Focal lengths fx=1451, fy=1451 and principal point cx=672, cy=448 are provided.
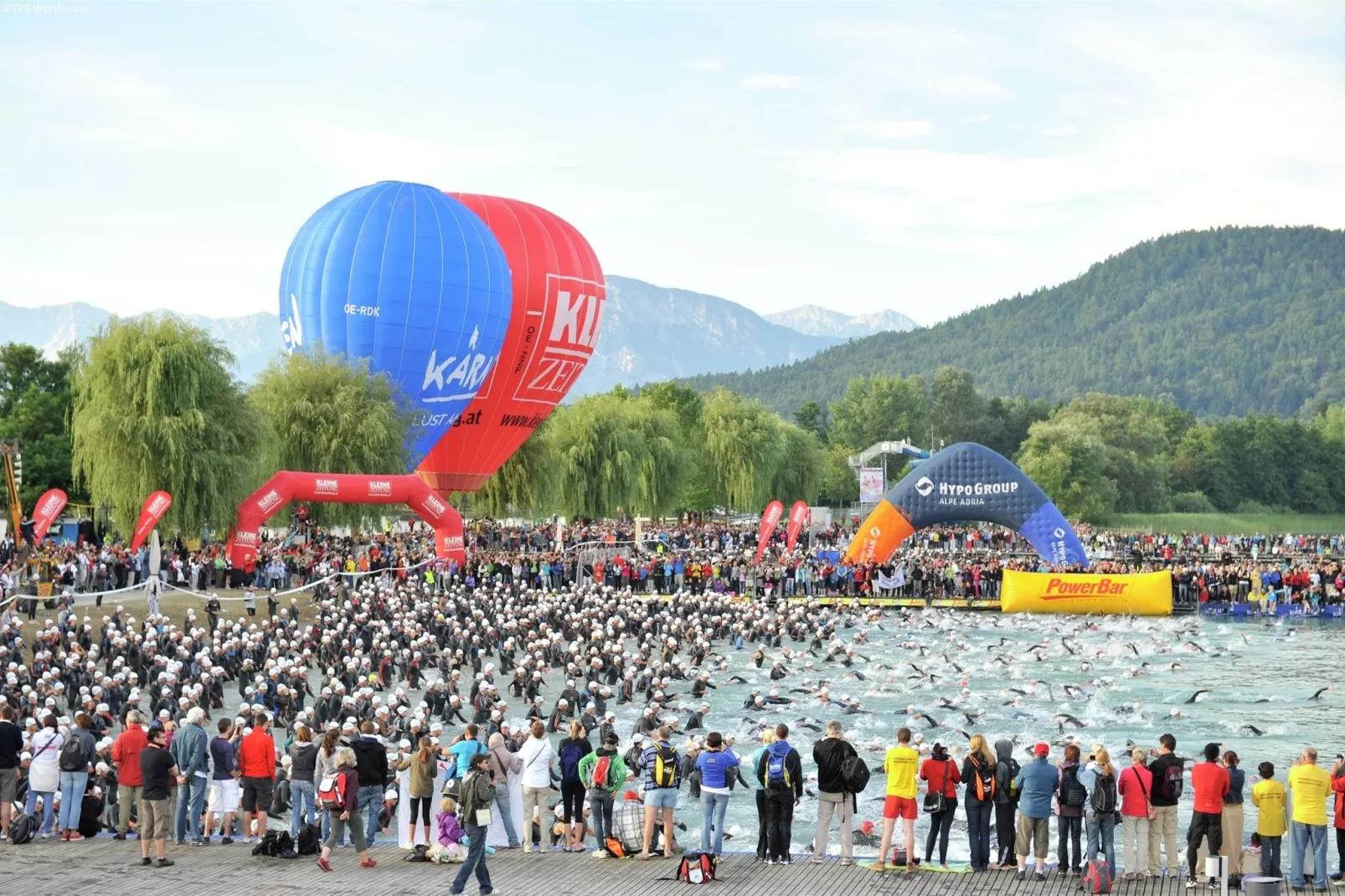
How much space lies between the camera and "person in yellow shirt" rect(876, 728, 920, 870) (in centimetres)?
1614

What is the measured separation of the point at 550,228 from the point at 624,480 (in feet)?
57.7

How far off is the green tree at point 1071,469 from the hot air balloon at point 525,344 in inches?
2276

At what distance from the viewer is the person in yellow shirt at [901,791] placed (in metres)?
16.1

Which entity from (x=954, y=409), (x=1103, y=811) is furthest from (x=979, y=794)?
(x=954, y=409)

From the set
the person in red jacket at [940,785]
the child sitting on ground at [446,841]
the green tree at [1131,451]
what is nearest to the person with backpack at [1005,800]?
the person in red jacket at [940,785]

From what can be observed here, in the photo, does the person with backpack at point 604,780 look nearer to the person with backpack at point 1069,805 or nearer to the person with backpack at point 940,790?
the person with backpack at point 940,790

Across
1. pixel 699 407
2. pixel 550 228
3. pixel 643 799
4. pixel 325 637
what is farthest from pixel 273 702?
pixel 699 407

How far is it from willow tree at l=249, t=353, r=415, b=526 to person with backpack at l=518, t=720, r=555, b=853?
128ft

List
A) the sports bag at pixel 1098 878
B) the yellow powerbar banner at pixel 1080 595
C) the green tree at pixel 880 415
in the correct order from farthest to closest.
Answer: the green tree at pixel 880 415, the yellow powerbar banner at pixel 1080 595, the sports bag at pixel 1098 878

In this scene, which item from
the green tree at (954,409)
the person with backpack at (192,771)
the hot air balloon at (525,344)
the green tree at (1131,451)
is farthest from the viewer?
the green tree at (954,409)

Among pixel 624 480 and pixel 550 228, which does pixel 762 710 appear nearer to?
pixel 550 228

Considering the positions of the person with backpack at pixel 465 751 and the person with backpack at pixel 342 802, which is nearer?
the person with backpack at pixel 342 802

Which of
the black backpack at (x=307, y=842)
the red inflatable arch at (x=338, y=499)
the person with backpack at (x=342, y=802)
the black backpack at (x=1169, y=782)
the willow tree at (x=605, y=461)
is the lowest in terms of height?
the black backpack at (x=307, y=842)

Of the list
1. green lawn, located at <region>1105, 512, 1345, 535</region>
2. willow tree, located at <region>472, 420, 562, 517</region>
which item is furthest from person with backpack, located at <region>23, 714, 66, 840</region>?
green lawn, located at <region>1105, 512, 1345, 535</region>
